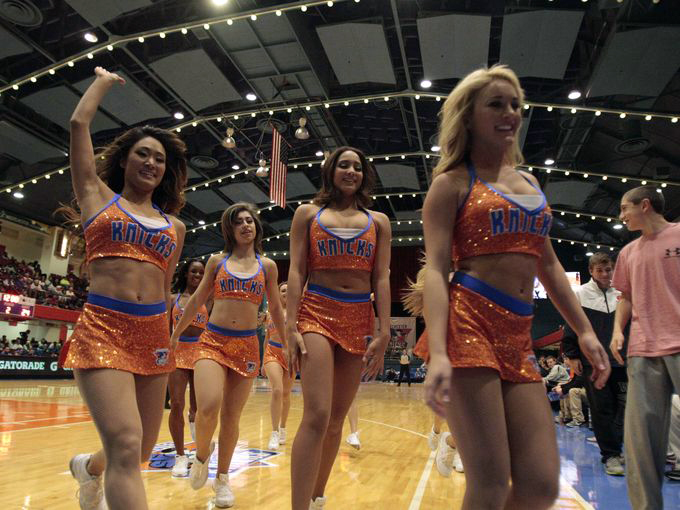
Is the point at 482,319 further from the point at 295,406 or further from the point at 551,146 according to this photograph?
the point at 551,146

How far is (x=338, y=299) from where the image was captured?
111 inches

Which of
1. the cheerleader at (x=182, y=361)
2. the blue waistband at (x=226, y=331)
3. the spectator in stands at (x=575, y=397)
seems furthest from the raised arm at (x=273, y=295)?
the spectator in stands at (x=575, y=397)

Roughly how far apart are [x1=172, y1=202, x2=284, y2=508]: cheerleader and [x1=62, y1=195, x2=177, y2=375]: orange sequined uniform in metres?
1.36

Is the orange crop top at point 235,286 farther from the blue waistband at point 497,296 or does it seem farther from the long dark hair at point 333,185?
the blue waistband at point 497,296

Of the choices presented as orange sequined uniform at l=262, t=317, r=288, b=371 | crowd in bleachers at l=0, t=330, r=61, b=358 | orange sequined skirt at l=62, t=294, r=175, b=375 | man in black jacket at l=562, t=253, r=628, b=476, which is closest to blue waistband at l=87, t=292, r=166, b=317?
orange sequined skirt at l=62, t=294, r=175, b=375

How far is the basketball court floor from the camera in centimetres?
363

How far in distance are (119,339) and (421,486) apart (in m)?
2.97

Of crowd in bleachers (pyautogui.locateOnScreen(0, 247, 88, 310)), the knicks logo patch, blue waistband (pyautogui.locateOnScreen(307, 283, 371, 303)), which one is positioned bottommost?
the knicks logo patch

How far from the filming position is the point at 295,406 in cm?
1286

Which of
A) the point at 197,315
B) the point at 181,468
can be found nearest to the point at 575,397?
the point at 197,315

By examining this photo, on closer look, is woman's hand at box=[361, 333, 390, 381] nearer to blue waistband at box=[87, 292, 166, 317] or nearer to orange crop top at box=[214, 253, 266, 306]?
blue waistband at box=[87, 292, 166, 317]

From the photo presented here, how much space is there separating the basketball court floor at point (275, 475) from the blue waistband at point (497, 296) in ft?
1.42

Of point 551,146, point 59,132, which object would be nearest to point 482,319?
point 551,146

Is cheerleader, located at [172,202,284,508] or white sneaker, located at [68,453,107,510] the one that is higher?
cheerleader, located at [172,202,284,508]
